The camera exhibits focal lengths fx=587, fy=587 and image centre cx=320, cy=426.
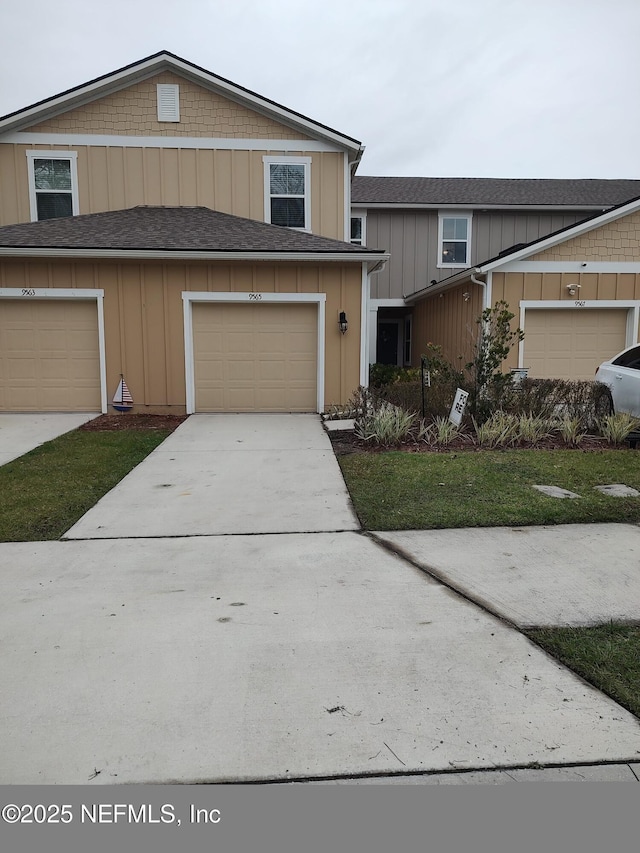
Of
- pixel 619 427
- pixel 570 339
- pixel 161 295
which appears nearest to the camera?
pixel 619 427

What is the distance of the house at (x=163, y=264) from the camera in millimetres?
11508

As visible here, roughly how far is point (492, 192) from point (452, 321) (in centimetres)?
631

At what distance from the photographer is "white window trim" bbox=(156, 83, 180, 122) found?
13.4m

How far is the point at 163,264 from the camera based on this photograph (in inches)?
453

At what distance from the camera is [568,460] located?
7.45 meters

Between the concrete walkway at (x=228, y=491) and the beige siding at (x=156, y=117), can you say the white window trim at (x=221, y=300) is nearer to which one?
the concrete walkway at (x=228, y=491)

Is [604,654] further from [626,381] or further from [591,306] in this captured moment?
[591,306]

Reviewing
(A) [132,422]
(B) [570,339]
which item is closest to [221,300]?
(A) [132,422]

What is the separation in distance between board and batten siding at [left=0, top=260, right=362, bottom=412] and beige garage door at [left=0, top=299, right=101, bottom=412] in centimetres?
40

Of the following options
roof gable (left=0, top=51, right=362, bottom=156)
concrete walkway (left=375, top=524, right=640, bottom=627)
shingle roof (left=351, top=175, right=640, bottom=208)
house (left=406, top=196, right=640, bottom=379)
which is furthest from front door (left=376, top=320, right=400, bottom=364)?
concrete walkway (left=375, top=524, right=640, bottom=627)

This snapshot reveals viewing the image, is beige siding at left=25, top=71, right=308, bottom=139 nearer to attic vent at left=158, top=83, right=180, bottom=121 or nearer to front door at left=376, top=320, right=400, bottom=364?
attic vent at left=158, top=83, right=180, bottom=121

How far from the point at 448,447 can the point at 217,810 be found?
21.9 feet

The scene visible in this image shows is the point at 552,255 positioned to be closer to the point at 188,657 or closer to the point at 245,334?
the point at 245,334

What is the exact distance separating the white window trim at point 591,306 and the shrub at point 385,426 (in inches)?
250
